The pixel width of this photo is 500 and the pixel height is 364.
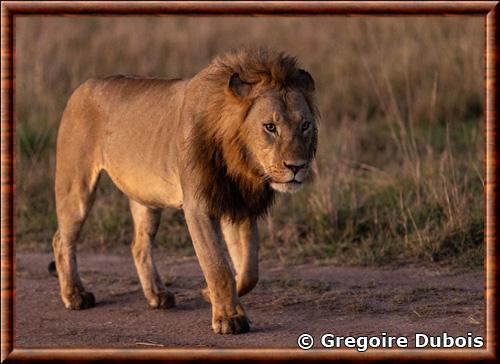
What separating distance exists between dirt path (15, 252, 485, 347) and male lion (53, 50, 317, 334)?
0.55 feet

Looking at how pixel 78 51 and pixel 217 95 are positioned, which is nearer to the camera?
pixel 217 95

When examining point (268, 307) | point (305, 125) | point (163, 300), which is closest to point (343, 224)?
point (268, 307)

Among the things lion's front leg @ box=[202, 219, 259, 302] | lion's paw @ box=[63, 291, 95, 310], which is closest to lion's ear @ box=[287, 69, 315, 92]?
lion's front leg @ box=[202, 219, 259, 302]

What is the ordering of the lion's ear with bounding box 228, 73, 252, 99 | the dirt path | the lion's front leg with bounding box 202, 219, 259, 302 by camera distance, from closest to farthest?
the lion's ear with bounding box 228, 73, 252, 99 → the dirt path → the lion's front leg with bounding box 202, 219, 259, 302

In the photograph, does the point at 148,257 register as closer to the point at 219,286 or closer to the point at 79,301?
the point at 79,301

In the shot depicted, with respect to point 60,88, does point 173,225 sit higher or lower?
lower

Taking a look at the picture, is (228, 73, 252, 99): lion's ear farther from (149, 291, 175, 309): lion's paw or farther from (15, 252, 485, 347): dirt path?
(149, 291, 175, 309): lion's paw

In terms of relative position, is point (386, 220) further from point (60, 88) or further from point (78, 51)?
point (78, 51)

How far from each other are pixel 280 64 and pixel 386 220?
7.25 ft

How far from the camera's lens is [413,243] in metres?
6.79

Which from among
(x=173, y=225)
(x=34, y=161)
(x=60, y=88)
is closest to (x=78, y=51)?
(x=60, y=88)

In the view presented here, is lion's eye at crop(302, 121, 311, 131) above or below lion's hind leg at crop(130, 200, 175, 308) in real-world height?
above

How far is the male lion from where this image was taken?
5.13 m

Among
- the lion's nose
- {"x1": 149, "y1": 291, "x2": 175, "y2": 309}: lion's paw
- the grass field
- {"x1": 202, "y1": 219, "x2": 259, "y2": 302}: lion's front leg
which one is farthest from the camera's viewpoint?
the grass field
